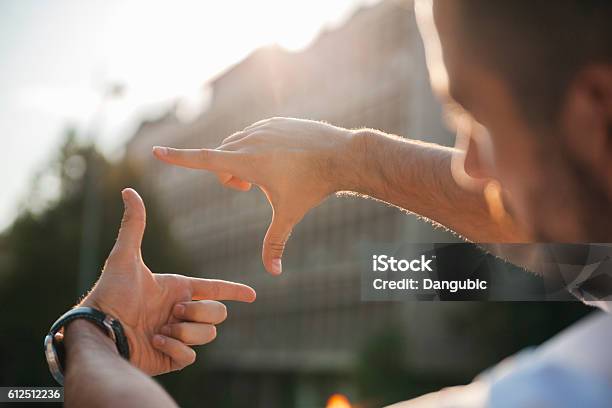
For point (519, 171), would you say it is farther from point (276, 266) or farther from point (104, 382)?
point (276, 266)

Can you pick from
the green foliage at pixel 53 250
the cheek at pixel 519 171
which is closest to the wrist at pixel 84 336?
the cheek at pixel 519 171

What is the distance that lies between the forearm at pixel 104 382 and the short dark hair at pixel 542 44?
587 mm

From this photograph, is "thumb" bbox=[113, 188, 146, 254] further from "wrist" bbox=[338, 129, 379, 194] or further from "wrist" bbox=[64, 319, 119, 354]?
"wrist" bbox=[338, 129, 379, 194]

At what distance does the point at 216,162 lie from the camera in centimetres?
206

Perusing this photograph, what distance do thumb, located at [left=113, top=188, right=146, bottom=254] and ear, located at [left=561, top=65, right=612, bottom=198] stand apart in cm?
100

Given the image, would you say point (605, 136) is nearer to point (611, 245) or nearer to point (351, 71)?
point (611, 245)

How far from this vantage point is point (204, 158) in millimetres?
2020

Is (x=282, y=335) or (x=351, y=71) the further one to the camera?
(x=282, y=335)

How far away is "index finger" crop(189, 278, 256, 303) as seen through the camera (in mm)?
1927

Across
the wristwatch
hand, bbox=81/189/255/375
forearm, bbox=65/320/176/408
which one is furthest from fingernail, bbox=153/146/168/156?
forearm, bbox=65/320/176/408

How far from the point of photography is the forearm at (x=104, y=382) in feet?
3.67

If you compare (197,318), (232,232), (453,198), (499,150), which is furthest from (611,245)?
(232,232)

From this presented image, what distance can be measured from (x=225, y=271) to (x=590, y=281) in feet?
159

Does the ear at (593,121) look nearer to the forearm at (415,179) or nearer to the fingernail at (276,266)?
the fingernail at (276,266)
